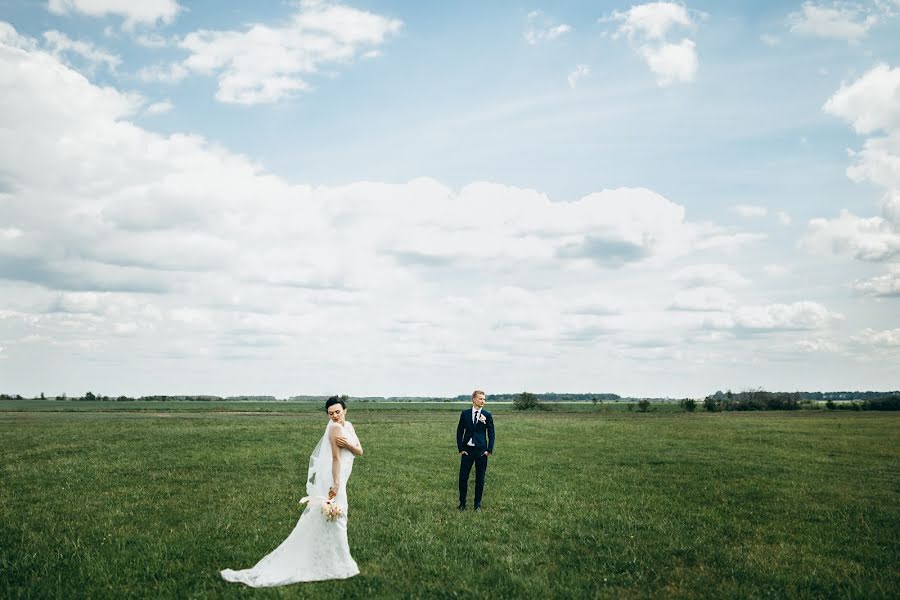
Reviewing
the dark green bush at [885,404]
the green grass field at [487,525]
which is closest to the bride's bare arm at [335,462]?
the green grass field at [487,525]

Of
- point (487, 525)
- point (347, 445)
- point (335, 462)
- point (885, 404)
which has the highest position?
point (347, 445)

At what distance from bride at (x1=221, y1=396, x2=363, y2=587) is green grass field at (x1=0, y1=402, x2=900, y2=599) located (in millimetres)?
287

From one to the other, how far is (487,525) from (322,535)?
17.2ft

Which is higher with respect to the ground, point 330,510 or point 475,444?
point 475,444

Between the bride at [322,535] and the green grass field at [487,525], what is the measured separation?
287mm

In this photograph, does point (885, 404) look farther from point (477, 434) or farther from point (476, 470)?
point (477, 434)

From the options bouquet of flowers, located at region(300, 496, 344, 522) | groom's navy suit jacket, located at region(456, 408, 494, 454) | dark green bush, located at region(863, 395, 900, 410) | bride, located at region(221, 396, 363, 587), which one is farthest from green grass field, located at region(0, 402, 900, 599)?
dark green bush, located at region(863, 395, 900, 410)

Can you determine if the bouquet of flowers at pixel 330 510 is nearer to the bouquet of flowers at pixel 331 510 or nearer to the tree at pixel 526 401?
the bouquet of flowers at pixel 331 510

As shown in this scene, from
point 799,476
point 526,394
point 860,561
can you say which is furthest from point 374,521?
point 526,394

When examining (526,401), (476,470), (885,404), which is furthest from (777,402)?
(476,470)

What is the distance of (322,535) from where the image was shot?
10.1 metres

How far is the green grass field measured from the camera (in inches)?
393

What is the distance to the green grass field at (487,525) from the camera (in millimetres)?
9992

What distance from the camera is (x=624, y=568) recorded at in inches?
429
